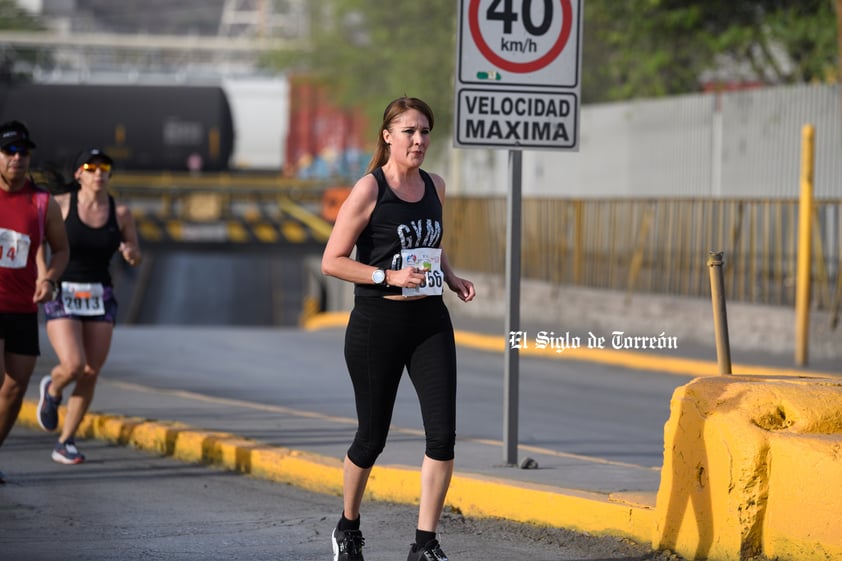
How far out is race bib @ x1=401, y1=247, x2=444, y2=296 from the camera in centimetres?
626

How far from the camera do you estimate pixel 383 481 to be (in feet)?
28.2

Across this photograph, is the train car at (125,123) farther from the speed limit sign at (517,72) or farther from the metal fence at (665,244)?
the speed limit sign at (517,72)

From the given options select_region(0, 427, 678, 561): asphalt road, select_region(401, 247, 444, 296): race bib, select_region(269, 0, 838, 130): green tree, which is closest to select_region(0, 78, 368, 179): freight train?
select_region(269, 0, 838, 130): green tree

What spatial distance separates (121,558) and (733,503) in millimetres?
2705

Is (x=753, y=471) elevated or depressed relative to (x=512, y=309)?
depressed

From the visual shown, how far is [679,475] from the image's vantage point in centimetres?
656

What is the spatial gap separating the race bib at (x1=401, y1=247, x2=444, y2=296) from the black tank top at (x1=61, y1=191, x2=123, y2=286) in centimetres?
398

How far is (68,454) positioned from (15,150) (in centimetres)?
226

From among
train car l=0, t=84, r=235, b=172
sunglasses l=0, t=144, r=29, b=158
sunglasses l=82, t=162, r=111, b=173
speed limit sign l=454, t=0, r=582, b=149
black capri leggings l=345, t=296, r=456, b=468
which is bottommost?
black capri leggings l=345, t=296, r=456, b=468

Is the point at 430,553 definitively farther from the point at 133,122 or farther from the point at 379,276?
the point at 133,122

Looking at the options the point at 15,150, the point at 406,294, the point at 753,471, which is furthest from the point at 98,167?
the point at 753,471

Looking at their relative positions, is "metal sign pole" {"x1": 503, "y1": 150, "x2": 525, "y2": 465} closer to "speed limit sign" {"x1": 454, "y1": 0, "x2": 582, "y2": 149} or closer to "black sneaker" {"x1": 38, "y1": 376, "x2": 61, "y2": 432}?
"speed limit sign" {"x1": 454, "y1": 0, "x2": 582, "y2": 149}

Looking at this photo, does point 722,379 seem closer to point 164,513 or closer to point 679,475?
point 679,475

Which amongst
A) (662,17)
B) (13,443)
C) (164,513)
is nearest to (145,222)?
(662,17)
